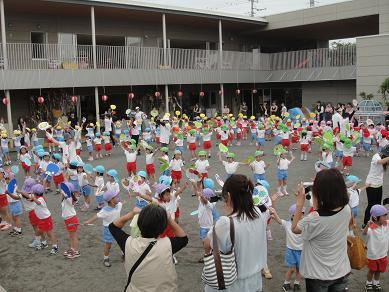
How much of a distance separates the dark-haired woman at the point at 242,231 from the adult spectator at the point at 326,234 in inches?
16.6

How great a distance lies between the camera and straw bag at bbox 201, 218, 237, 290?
3303mm

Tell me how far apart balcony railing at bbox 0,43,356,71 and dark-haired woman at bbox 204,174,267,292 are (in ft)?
60.2

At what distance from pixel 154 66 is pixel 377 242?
64.6 feet

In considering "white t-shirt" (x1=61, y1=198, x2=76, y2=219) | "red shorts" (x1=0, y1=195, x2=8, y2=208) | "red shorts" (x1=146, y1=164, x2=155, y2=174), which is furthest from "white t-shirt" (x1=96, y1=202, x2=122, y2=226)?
"red shorts" (x1=146, y1=164, x2=155, y2=174)

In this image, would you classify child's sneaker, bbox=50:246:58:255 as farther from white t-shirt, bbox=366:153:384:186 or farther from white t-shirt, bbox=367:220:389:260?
white t-shirt, bbox=366:153:384:186

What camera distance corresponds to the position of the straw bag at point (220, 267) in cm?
330

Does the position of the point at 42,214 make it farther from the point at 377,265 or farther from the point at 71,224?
the point at 377,265

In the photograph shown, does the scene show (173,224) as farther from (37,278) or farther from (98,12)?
(98,12)

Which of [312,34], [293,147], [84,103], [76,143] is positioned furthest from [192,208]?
[312,34]

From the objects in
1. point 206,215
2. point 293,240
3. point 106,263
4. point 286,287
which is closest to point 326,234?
point 293,240

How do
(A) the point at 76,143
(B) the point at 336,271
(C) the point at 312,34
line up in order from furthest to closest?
(C) the point at 312,34, (A) the point at 76,143, (B) the point at 336,271

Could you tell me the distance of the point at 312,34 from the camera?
107 feet

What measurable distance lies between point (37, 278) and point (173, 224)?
381 cm

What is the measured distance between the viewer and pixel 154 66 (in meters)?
23.9
